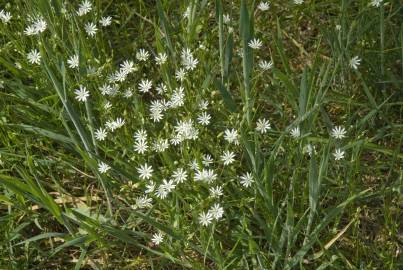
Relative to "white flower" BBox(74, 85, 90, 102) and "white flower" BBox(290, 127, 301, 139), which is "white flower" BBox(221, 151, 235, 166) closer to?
"white flower" BBox(290, 127, 301, 139)

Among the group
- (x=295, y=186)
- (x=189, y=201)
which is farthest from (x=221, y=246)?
(x=295, y=186)

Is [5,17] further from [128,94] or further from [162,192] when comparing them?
[162,192]

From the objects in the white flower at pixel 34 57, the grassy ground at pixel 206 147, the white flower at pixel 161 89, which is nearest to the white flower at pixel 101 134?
the grassy ground at pixel 206 147

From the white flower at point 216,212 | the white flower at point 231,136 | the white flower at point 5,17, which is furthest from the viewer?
the white flower at point 5,17

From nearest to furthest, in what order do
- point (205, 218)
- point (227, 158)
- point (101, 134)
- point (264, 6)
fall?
point (205, 218)
point (227, 158)
point (101, 134)
point (264, 6)

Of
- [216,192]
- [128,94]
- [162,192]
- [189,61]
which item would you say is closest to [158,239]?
[162,192]

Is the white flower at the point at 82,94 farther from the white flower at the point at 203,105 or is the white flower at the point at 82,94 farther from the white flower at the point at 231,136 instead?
the white flower at the point at 231,136
